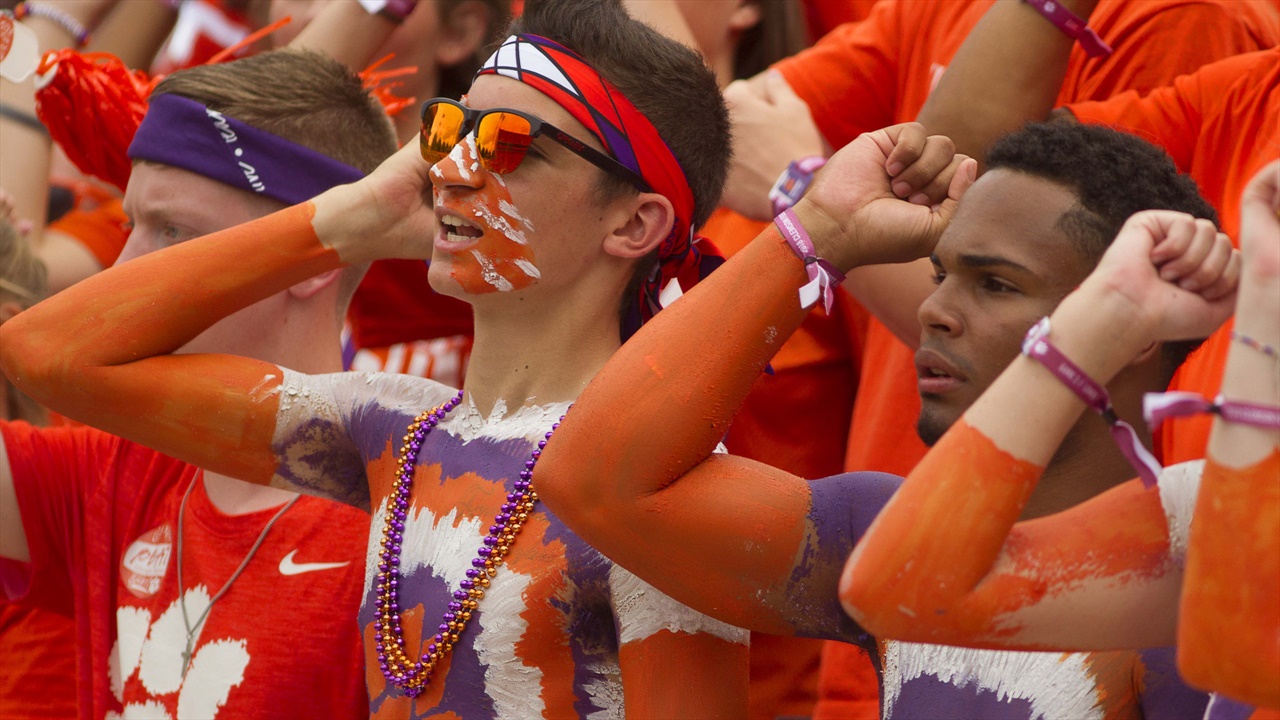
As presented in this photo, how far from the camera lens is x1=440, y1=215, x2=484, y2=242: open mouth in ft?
8.39

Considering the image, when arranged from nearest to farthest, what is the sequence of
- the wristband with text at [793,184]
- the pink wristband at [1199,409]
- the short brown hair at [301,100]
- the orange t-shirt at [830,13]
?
1. the pink wristband at [1199,409]
2. the wristband with text at [793,184]
3. the short brown hair at [301,100]
4. the orange t-shirt at [830,13]

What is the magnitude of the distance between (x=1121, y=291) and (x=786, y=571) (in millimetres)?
655

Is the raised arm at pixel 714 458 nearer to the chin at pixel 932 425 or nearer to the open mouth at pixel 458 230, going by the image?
the chin at pixel 932 425

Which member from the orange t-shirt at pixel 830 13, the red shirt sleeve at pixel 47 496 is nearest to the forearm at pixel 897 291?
the orange t-shirt at pixel 830 13

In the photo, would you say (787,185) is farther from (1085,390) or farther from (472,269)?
(1085,390)

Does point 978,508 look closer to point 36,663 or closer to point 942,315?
point 942,315

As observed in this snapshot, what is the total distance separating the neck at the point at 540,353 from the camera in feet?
8.52

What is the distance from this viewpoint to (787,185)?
278cm

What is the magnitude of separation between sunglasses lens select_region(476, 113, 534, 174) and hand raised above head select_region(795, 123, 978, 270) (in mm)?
517

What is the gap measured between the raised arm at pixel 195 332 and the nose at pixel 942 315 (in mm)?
1188

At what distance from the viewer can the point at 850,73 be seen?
11.8ft

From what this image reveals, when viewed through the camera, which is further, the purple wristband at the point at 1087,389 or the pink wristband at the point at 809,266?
the pink wristband at the point at 809,266

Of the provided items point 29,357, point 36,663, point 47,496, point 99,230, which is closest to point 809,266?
point 29,357

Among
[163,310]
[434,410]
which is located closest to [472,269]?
[434,410]
